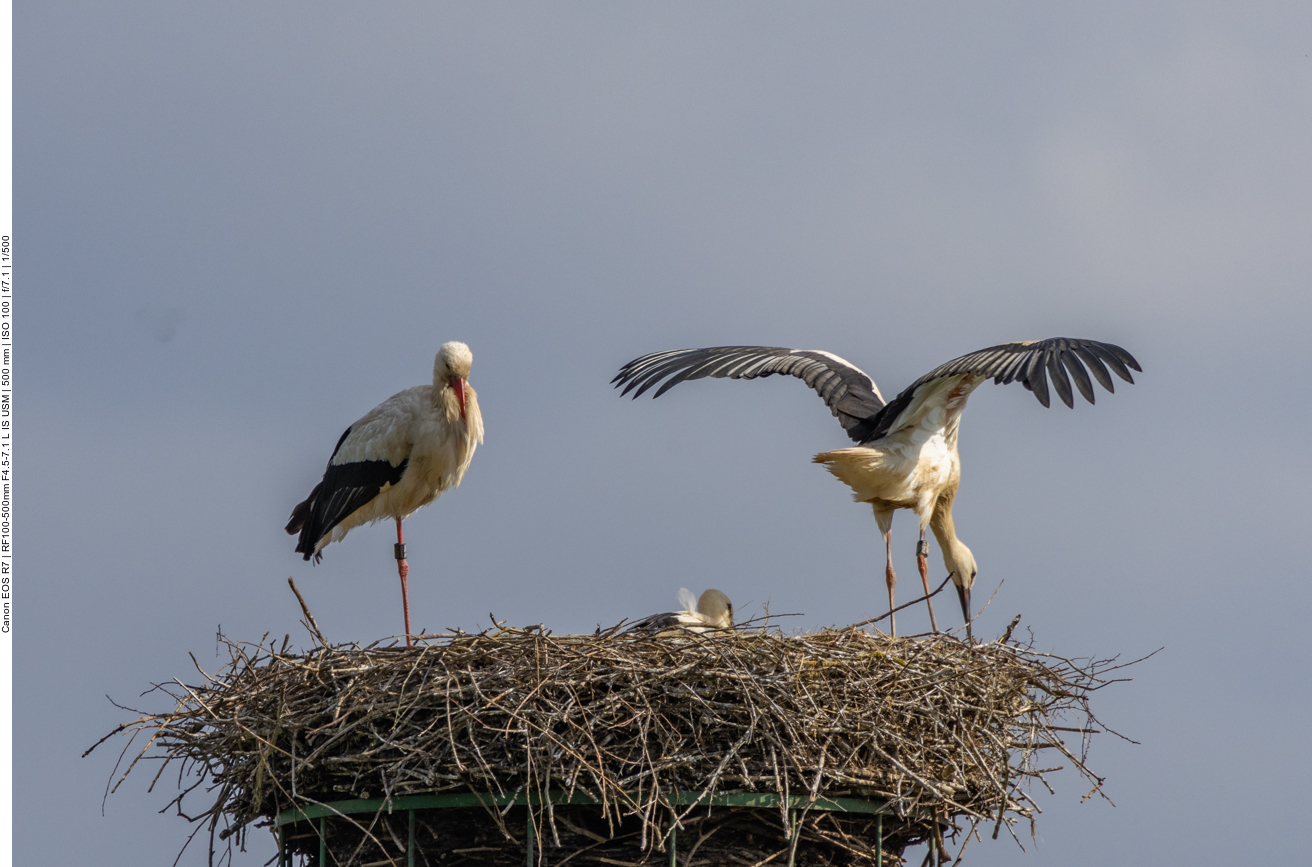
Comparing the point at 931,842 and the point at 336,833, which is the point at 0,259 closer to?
the point at 336,833

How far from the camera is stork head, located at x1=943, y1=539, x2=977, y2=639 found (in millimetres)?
10906

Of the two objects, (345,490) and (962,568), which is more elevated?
(345,490)

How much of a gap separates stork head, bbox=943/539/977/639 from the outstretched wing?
1908 millimetres

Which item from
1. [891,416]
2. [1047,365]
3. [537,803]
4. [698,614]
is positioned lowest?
[537,803]

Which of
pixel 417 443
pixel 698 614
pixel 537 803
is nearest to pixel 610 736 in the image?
pixel 537 803

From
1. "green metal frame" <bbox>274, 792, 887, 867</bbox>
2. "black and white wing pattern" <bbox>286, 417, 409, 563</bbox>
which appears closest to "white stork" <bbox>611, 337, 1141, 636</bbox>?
"black and white wing pattern" <bbox>286, 417, 409, 563</bbox>

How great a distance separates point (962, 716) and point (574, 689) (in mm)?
1833

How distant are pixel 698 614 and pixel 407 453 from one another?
2.42 metres

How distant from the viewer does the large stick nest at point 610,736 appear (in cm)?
664

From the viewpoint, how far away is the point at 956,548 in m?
10.9

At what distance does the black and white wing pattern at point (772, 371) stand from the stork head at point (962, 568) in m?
1.27

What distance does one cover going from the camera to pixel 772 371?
1040 centimetres

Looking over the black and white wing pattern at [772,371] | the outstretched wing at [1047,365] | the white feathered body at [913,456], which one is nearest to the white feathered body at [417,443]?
the black and white wing pattern at [772,371]

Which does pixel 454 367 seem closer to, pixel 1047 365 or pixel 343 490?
pixel 343 490
